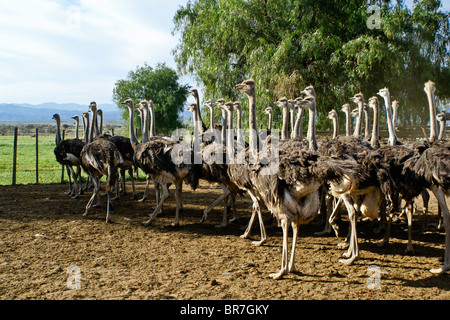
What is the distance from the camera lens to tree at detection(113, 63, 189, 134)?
995 inches

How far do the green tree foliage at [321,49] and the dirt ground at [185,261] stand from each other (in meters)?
8.27

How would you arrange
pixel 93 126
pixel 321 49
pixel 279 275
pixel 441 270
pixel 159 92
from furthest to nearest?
pixel 159 92 → pixel 321 49 → pixel 93 126 → pixel 441 270 → pixel 279 275

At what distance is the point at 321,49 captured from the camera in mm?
14852

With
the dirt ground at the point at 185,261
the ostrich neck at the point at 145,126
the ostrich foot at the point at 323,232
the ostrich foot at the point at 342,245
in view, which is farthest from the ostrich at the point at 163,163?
the ostrich foot at the point at 342,245

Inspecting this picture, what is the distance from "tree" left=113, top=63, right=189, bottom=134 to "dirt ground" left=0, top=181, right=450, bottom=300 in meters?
17.5

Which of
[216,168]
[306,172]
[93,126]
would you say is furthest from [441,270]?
[93,126]

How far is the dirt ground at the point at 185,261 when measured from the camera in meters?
4.40

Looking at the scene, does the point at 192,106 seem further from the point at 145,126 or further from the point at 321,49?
the point at 321,49

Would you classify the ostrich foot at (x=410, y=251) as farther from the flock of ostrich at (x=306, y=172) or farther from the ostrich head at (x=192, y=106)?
the ostrich head at (x=192, y=106)

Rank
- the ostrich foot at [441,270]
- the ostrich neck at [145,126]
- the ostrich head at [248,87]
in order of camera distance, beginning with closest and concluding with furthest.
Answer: the ostrich foot at [441,270], the ostrich head at [248,87], the ostrich neck at [145,126]

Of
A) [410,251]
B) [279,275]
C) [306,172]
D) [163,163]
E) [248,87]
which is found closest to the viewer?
[306,172]

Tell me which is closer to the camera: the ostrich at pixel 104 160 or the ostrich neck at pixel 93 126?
the ostrich at pixel 104 160

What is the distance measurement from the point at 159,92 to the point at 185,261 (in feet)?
68.8
